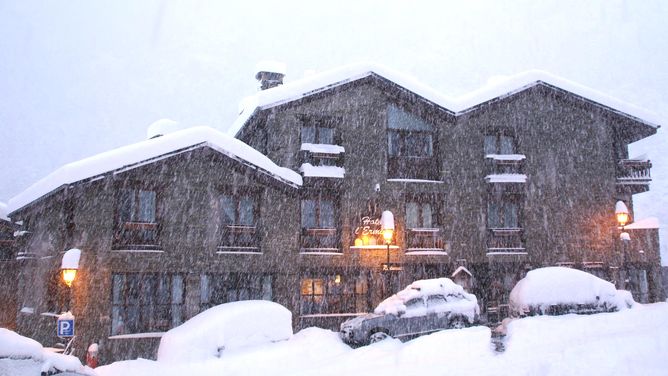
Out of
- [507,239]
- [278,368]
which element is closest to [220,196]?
[278,368]

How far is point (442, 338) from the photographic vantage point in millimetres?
14297

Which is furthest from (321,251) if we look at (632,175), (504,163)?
(632,175)

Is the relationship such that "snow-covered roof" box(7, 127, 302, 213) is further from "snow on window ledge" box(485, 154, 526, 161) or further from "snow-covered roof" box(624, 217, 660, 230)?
"snow-covered roof" box(624, 217, 660, 230)

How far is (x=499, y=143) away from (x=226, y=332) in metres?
16.7

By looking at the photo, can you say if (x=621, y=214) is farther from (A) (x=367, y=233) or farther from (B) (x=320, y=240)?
(B) (x=320, y=240)

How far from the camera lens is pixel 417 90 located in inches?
961

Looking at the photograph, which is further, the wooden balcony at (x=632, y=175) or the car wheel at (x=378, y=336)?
the wooden balcony at (x=632, y=175)

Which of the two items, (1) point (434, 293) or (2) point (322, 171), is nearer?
(1) point (434, 293)

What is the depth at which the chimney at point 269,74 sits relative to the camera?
29.2m

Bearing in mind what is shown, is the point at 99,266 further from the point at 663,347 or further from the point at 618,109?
the point at 618,109

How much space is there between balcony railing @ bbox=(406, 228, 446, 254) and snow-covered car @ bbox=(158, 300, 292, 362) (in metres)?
9.22

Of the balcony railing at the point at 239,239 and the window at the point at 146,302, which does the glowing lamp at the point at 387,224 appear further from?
the window at the point at 146,302

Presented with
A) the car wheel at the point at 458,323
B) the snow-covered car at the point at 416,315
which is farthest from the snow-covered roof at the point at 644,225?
the car wheel at the point at 458,323

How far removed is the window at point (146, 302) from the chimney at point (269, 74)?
13.6 metres
